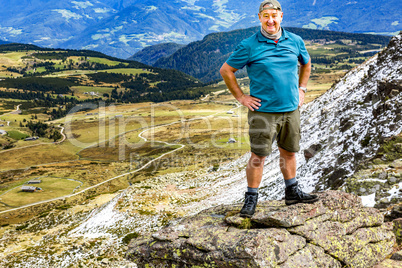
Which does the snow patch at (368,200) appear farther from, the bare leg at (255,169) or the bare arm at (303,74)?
the bare arm at (303,74)

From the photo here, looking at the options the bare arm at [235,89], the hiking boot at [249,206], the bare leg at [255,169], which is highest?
the bare arm at [235,89]

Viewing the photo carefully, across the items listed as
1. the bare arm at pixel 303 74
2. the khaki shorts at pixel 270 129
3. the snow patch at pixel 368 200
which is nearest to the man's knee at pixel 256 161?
the khaki shorts at pixel 270 129

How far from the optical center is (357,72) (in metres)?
32.8

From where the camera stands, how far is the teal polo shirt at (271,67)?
667 centimetres

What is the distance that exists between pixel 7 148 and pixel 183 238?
148m

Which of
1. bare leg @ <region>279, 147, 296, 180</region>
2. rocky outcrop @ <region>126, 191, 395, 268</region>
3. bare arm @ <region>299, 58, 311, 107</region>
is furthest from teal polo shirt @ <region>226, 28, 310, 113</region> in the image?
rocky outcrop @ <region>126, 191, 395, 268</region>

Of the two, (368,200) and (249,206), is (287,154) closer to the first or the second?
(249,206)

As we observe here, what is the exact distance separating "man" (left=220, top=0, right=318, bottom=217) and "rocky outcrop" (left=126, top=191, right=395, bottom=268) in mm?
897

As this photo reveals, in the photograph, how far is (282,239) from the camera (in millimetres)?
6273

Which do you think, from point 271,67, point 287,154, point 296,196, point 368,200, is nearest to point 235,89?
point 271,67

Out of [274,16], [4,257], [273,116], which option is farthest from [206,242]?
[4,257]

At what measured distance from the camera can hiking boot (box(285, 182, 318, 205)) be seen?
771cm

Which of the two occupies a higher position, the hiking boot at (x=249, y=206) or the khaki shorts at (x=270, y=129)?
the khaki shorts at (x=270, y=129)

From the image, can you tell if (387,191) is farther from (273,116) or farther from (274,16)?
(274,16)
